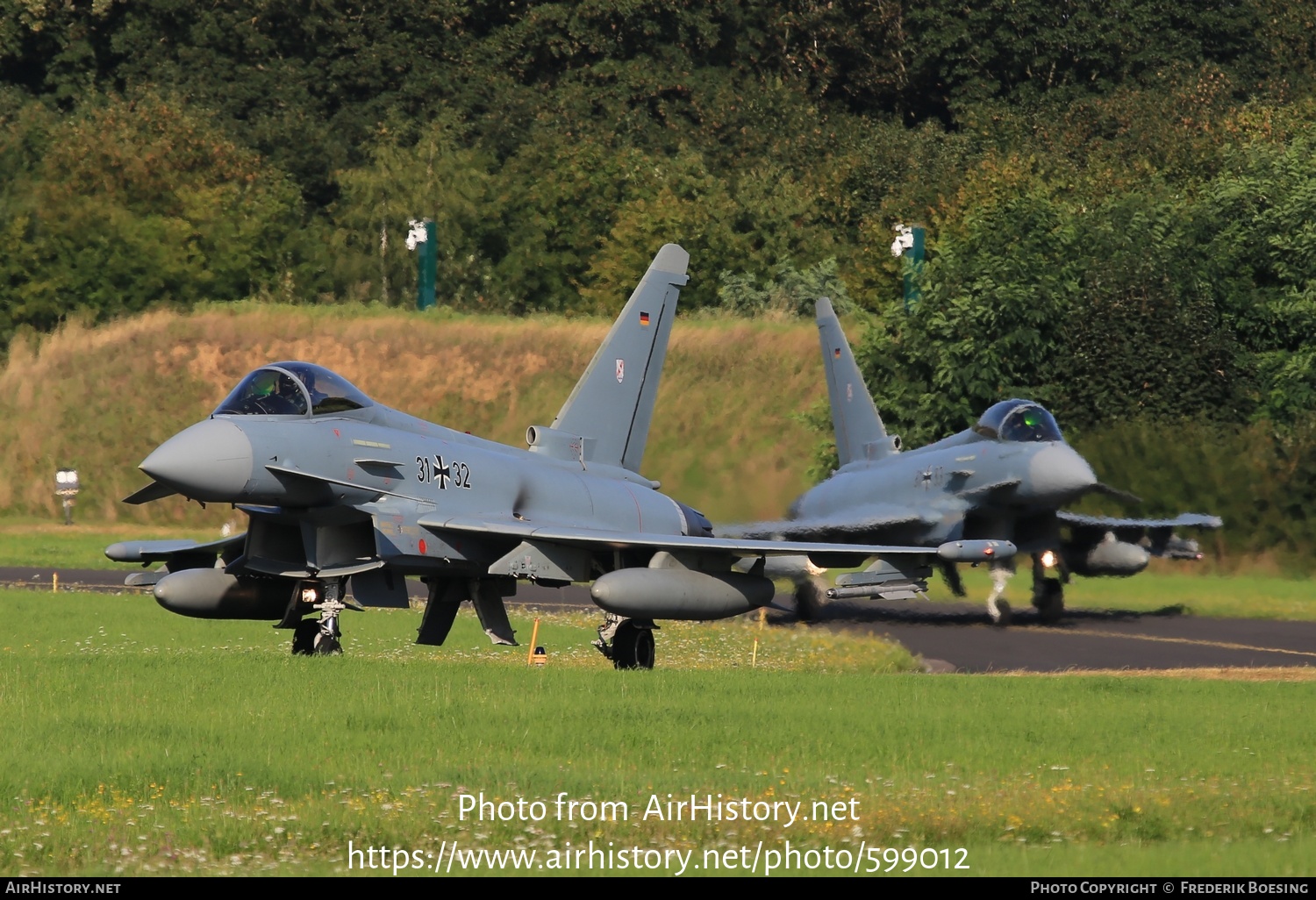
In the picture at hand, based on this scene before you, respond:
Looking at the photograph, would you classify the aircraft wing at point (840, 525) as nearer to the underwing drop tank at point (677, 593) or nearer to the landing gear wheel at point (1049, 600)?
the landing gear wheel at point (1049, 600)

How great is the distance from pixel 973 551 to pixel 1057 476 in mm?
6657

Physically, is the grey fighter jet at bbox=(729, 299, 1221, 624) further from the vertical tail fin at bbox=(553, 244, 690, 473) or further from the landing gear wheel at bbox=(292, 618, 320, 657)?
the landing gear wheel at bbox=(292, 618, 320, 657)

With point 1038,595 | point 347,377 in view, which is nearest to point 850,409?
point 1038,595

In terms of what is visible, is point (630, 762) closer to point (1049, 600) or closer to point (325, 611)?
point (325, 611)

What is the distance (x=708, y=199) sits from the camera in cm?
6412

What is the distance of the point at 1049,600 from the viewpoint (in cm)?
2889

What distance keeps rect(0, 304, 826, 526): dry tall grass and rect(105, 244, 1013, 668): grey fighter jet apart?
2546 cm

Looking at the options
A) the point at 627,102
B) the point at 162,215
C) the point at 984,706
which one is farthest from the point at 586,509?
the point at 627,102

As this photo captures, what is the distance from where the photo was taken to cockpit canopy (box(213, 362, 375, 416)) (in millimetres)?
18188

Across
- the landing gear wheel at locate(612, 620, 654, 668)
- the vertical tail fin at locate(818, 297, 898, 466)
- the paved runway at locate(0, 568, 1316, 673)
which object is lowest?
the paved runway at locate(0, 568, 1316, 673)

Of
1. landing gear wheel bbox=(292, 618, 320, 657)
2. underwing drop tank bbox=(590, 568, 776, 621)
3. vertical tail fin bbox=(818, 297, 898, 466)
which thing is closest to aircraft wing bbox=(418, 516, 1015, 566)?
underwing drop tank bbox=(590, 568, 776, 621)

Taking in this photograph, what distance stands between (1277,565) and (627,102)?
45763 mm

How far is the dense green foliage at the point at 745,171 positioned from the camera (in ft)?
128

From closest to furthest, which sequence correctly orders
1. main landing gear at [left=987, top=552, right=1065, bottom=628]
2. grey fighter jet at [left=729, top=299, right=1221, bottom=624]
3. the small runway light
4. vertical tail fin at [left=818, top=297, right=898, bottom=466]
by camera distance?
grey fighter jet at [left=729, top=299, right=1221, bottom=624] < main landing gear at [left=987, top=552, right=1065, bottom=628] < vertical tail fin at [left=818, top=297, right=898, bottom=466] < the small runway light
